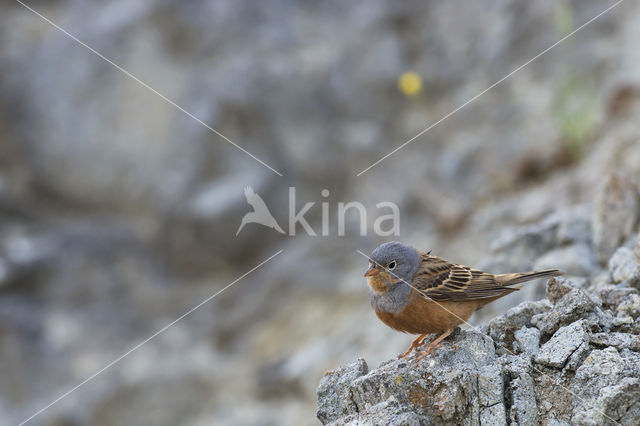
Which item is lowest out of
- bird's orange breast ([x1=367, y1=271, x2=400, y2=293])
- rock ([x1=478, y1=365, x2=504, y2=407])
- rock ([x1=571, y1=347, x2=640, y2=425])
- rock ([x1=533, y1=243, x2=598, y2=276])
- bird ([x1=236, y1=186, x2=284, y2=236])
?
rock ([x1=571, y1=347, x2=640, y2=425])

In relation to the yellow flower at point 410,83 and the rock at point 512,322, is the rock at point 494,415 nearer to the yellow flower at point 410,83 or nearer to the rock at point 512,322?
the rock at point 512,322

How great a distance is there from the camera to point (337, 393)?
197 inches

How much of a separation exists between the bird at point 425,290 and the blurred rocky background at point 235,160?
18.3 ft

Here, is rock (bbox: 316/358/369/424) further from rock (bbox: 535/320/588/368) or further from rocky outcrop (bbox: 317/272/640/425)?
rock (bbox: 535/320/588/368)

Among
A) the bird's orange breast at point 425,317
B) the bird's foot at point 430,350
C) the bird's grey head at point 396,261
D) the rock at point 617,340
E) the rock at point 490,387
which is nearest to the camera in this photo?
the rock at point 490,387

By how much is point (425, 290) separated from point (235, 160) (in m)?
10.6

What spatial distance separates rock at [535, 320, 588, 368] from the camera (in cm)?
453

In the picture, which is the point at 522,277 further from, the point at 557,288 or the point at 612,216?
the point at 612,216

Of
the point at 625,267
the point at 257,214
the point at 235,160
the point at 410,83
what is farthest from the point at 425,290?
the point at 235,160

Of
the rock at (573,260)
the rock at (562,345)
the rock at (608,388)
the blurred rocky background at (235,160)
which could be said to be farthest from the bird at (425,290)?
the blurred rocky background at (235,160)

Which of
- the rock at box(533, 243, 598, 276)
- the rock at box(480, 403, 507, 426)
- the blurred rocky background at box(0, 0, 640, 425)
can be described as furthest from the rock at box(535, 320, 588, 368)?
the blurred rocky background at box(0, 0, 640, 425)

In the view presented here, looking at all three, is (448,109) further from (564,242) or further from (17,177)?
(17,177)

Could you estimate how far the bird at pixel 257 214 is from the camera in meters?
15.0

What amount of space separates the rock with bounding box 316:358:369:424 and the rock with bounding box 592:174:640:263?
10.5 ft
